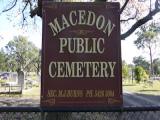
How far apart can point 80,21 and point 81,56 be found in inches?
18.9

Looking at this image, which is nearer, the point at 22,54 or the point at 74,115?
the point at 74,115

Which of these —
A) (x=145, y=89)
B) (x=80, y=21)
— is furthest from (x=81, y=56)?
(x=145, y=89)

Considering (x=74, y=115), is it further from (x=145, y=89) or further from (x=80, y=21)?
(x=145, y=89)

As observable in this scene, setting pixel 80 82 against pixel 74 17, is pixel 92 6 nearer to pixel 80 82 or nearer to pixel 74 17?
pixel 74 17

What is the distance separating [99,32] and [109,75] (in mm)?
601

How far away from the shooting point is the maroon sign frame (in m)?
5.93

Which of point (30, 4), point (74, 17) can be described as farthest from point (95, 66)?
point (30, 4)

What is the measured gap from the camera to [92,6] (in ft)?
19.9

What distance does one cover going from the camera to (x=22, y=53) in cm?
13225

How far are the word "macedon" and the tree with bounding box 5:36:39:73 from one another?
402 feet

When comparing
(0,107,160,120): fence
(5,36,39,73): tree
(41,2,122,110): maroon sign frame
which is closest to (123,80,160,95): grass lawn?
(0,107,160,120): fence

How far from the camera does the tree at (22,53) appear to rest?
129m

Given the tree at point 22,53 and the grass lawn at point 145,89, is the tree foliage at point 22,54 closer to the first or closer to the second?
the tree at point 22,53

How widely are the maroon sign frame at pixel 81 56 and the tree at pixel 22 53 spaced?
402 feet
